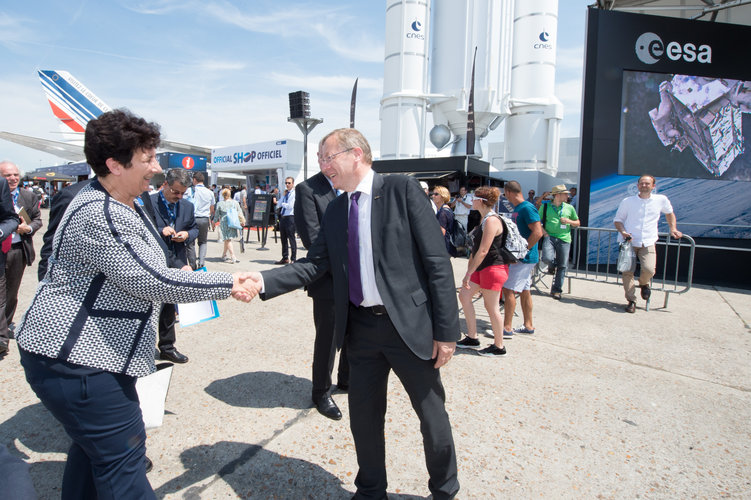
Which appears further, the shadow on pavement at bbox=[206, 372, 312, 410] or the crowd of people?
the shadow on pavement at bbox=[206, 372, 312, 410]

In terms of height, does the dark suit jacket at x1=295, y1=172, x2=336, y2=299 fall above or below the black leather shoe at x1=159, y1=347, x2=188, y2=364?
above

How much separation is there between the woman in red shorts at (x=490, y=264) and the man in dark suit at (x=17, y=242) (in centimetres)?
449

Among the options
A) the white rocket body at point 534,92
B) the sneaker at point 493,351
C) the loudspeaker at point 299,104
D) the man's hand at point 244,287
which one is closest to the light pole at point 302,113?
the loudspeaker at point 299,104

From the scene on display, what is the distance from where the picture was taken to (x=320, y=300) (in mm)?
3086

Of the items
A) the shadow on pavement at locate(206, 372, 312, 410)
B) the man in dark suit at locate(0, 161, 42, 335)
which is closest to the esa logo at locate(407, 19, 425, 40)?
the man in dark suit at locate(0, 161, 42, 335)

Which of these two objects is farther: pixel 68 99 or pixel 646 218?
pixel 68 99

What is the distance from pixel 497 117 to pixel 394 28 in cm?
900

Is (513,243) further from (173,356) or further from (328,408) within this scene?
(173,356)

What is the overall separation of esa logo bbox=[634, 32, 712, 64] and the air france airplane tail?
31135 mm

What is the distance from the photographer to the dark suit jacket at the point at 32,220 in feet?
14.3

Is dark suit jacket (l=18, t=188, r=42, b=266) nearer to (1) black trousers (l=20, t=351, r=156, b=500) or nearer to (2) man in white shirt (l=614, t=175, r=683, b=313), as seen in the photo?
(1) black trousers (l=20, t=351, r=156, b=500)

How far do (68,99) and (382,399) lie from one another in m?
35.8

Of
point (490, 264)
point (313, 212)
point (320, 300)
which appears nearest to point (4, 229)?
point (313, 212)

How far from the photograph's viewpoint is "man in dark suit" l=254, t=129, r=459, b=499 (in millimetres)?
1985
